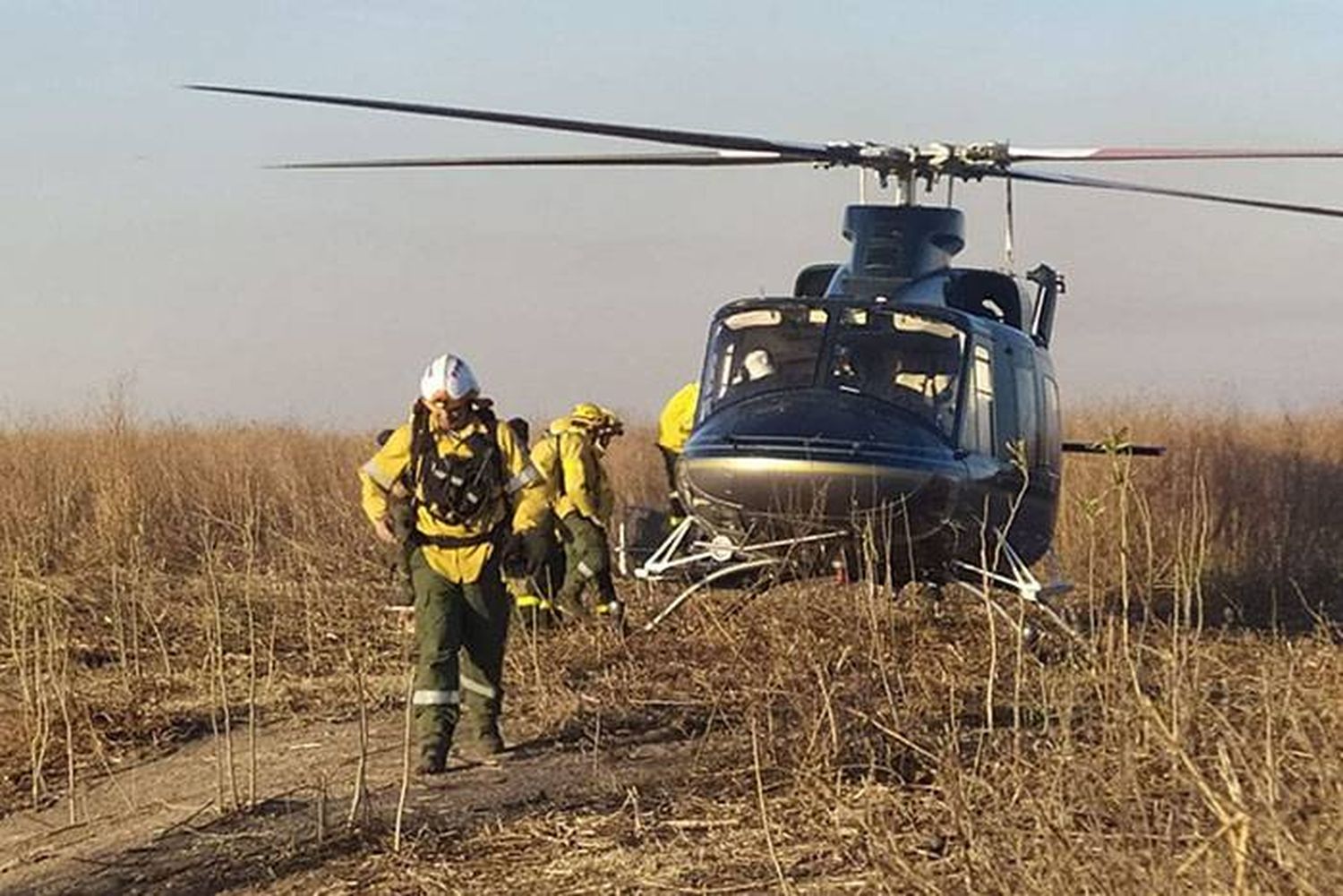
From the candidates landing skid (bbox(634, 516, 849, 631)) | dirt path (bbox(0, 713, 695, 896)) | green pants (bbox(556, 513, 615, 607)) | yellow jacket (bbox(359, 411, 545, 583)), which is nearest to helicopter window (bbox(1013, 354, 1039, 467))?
landing skid (bbox(634, 516, 849, 631))

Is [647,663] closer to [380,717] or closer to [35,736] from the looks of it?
[380,717]

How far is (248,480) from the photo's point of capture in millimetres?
21891

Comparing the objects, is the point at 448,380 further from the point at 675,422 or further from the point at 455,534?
the point at 675,422

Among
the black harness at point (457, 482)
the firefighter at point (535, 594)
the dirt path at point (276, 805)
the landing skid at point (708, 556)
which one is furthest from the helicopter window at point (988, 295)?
the black harness at point (457, 482)

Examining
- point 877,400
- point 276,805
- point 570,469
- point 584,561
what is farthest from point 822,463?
point 570,469

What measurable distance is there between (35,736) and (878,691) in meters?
3.63

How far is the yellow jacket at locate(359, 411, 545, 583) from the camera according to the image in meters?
8.15

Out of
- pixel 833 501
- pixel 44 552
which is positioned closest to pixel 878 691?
pixel 833 501

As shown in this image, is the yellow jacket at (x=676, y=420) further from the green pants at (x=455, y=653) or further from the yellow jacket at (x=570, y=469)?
the green pants at (x=455, y=653)

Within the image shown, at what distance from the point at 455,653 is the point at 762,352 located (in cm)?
325

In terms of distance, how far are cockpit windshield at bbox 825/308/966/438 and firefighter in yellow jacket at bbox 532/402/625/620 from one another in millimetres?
2905

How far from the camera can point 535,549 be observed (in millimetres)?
10070

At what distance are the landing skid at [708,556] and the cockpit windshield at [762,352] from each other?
2.38 feet

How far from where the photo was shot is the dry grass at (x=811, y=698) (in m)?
4.46
